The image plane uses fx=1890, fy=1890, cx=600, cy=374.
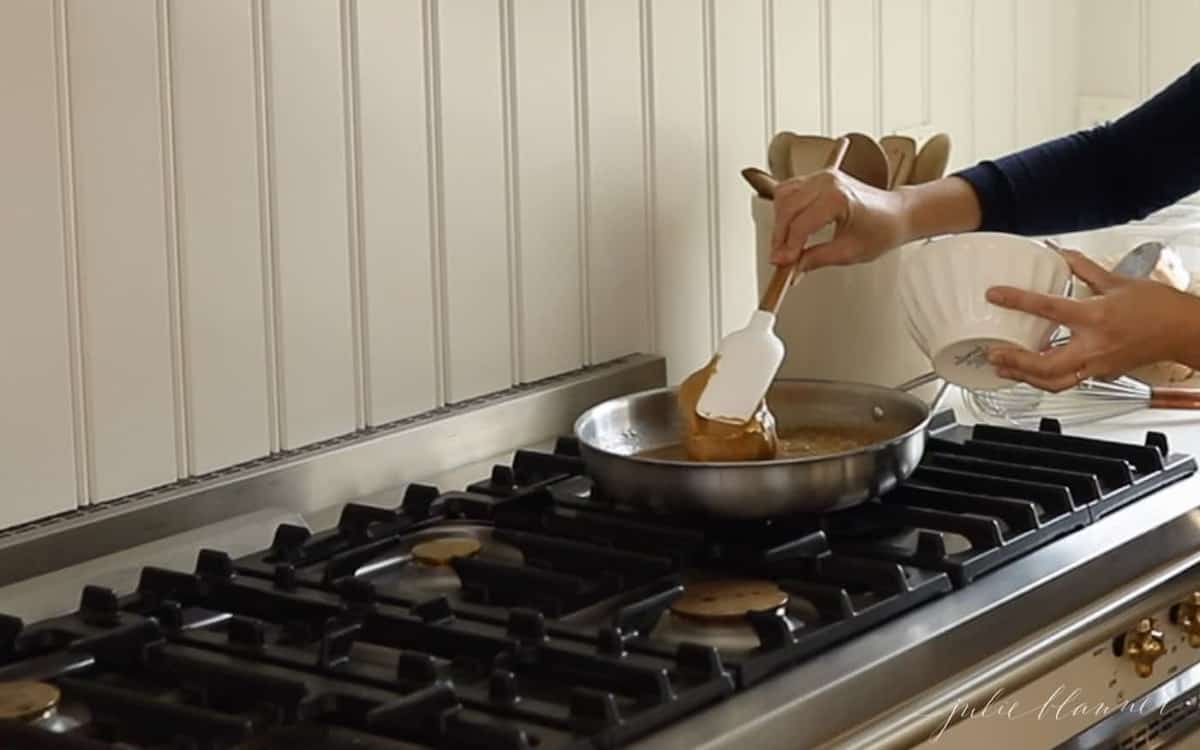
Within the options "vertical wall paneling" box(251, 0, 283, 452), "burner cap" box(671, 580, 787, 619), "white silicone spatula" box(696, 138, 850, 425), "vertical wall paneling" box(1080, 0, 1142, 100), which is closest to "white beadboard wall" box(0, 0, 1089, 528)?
"vertical wall paneling" box(251, 0, 283, 452)

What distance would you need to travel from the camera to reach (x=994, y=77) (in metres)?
2.59

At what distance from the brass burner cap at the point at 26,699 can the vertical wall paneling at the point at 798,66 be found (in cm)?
122

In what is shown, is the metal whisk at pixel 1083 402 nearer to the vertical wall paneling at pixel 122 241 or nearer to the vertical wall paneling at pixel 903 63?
the vertical wall paneling at pixel 903 63

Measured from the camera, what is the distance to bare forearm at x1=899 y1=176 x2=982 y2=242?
1.85 metres

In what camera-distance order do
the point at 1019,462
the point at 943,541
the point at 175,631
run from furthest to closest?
the point at 1019,462, the point at 943,541, the point at 175,631

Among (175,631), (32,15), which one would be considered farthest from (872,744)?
(32,15)

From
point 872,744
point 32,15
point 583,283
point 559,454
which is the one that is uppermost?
point 32,15

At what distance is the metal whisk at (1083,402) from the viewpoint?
209 cm

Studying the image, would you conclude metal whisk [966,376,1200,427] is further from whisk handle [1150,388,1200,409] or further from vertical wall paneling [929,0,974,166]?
vertical wall paneling [929,0,974,166]

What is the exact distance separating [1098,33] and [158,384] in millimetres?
1710

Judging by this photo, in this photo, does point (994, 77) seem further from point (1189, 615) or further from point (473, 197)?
point (1189, 615)

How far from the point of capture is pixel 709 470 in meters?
1.48

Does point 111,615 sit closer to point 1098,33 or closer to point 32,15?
point 32,15

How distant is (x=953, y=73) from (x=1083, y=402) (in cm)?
58
